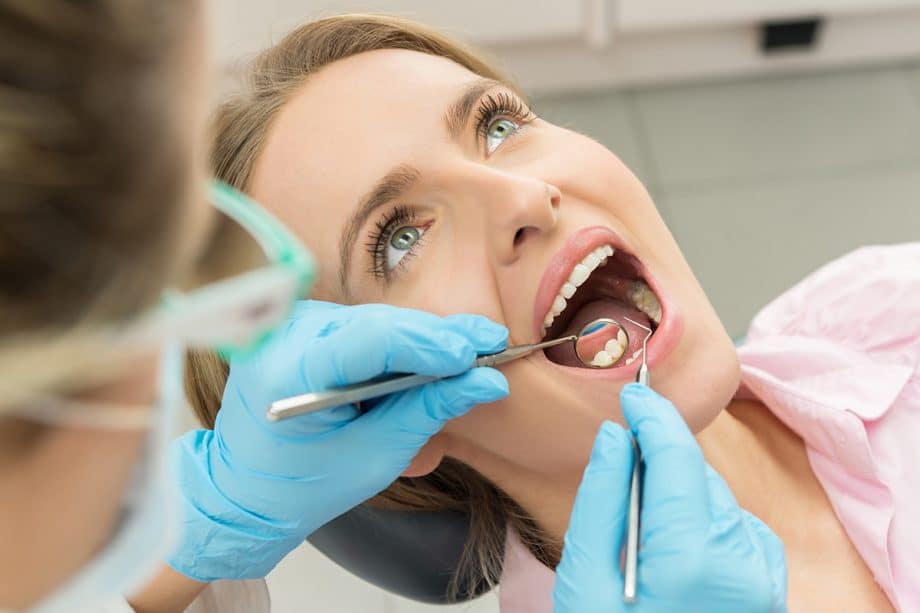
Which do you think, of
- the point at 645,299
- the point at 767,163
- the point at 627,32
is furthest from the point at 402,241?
the point at 627,32

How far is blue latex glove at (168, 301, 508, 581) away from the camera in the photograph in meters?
1.11

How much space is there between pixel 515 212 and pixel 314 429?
1.12ft

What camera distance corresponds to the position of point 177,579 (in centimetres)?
130

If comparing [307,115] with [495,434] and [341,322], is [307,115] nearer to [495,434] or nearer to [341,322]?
[341,322]

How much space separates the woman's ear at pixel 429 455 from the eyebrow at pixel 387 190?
22 centimetres

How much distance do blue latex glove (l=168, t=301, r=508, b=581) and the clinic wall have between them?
131 centimetres

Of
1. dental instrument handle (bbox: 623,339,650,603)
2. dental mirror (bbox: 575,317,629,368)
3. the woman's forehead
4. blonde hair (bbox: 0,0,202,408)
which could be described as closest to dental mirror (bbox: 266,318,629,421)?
dental mirror (bbox: 575,317,629,368)

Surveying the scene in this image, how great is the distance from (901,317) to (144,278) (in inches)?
48.1

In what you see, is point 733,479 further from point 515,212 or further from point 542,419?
point 515,212

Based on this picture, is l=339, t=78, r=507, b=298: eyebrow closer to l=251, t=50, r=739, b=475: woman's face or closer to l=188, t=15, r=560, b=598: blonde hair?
l=251, t=50, r=739, b=475: woman's face

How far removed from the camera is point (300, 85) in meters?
1.31

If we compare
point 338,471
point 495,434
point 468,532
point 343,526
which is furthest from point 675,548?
point 343,526

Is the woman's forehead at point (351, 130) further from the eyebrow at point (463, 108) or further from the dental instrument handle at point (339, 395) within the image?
the dental instrument handle at point (339, 395)

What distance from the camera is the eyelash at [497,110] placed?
1.25m
